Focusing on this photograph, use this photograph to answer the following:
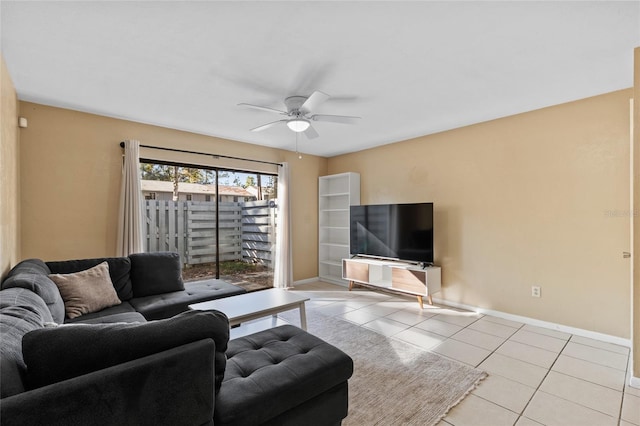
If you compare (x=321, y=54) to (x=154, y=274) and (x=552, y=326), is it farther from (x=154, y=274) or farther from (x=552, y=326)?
(x=552, y=326)

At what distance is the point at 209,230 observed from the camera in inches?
180

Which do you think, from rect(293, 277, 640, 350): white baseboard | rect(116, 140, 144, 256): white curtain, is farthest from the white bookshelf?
rect(116, 140, 144, 256): white curtain

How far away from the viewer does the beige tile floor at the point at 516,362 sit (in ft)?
6.23

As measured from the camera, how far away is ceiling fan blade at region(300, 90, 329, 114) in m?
2.40

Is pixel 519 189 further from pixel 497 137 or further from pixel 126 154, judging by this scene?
pixel 126 154

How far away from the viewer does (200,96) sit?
299cm

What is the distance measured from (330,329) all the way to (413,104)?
2.64 m

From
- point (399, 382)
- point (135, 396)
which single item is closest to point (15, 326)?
point (135, 396)

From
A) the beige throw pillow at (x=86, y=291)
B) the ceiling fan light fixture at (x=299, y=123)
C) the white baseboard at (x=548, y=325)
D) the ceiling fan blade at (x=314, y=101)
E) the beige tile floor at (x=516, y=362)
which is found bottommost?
the beige tile floor at (x=516, y=362)

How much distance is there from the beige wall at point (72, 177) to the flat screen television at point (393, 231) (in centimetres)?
311

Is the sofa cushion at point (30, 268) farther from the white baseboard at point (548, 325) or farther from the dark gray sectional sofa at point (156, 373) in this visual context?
the white baseboard at point (548, 325)

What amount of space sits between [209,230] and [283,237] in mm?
1225

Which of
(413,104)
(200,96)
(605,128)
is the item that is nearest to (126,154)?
(200,96)

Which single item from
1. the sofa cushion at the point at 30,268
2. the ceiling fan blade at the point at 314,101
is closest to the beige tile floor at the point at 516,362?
the sofa cushion at the point at 30,268
